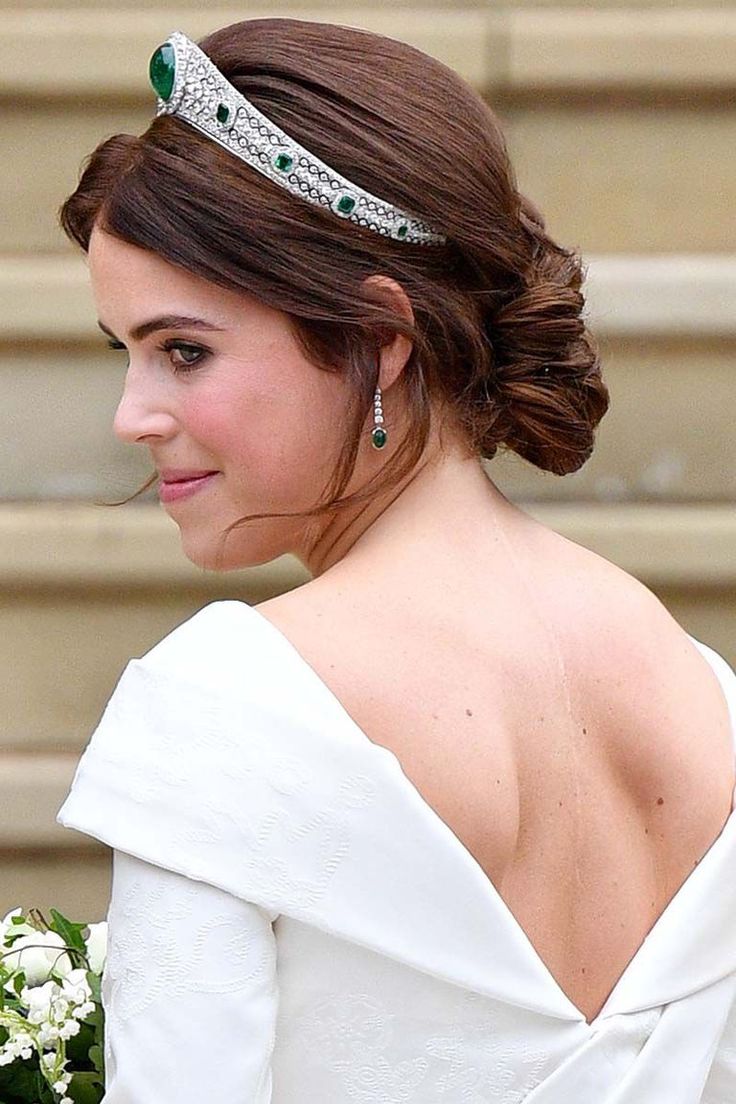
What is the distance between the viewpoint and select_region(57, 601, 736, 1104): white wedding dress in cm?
128

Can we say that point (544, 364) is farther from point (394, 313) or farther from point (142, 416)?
point (142, 416)

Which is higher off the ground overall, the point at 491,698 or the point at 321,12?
the point at 321,12

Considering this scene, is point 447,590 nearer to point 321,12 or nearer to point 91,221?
point 91,221

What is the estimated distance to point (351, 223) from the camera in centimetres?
144

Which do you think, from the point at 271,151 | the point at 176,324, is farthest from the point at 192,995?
the point at 271,151

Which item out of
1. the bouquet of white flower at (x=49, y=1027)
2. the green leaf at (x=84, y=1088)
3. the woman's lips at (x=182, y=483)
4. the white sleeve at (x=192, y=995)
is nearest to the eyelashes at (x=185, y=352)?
the woman's lips at (x=182, y=483)

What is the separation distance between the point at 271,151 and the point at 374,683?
478 millimetres

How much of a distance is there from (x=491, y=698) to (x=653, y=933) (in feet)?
0.95

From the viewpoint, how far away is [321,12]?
10.00 ft

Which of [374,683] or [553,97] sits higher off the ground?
[553,97]

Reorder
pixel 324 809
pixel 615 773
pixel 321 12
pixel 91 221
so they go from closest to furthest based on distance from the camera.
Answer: pixel 324 809 → pixel 615 773 → pixel 91 221 → pixel 321 12

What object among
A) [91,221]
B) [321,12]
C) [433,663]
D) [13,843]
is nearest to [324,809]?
[433,663]

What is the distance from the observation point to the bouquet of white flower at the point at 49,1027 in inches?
66.2

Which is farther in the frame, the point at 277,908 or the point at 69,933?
the point at 69,933
